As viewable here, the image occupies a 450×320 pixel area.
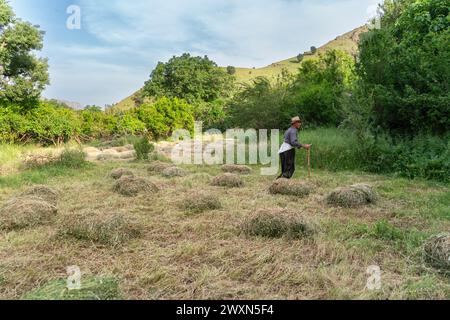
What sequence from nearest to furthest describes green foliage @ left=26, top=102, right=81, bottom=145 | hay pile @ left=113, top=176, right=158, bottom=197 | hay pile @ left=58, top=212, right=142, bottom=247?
hay pile @ left=58, top=212, right=142, bottom=247
hay pile @ left=113, top=176, right=158, bottom=197
green foliage @ left=26, top=102, right=81, bottom=145

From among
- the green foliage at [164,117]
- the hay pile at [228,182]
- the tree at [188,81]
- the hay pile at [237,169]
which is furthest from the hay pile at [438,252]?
the tree at [188,81]

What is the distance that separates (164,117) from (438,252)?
606 inches

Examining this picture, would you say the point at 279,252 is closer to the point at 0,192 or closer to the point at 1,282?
the point at 1,282

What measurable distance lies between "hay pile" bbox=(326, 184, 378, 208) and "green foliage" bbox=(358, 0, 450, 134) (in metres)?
4.13

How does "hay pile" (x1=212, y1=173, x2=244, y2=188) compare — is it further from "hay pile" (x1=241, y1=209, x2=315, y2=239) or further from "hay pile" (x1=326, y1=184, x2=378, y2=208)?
"hay pile" (x1=241, y1=209, x2=315, y2=239)

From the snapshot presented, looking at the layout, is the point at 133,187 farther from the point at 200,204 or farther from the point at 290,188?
the point at 290,188

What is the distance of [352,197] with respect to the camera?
16.6 feet

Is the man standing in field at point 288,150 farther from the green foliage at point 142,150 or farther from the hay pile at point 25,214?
the green foliage at point 142,150

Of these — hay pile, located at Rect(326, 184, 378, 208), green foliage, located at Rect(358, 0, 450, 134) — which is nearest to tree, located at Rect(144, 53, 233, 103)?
green foliage, located at Rect(358, 0, 450, 134)

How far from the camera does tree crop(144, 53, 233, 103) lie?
1220 inches

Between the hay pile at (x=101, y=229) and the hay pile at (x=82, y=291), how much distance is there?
2.96 feet

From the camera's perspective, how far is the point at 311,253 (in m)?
3.22

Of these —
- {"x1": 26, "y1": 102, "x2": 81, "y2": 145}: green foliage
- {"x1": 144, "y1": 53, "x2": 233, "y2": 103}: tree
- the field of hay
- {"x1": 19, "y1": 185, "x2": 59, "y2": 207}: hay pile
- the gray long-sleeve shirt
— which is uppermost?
{"x1": 144, "y1": 53, "x2": 233, "y2": 103}: tree

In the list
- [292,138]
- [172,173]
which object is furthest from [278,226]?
[172,173]
